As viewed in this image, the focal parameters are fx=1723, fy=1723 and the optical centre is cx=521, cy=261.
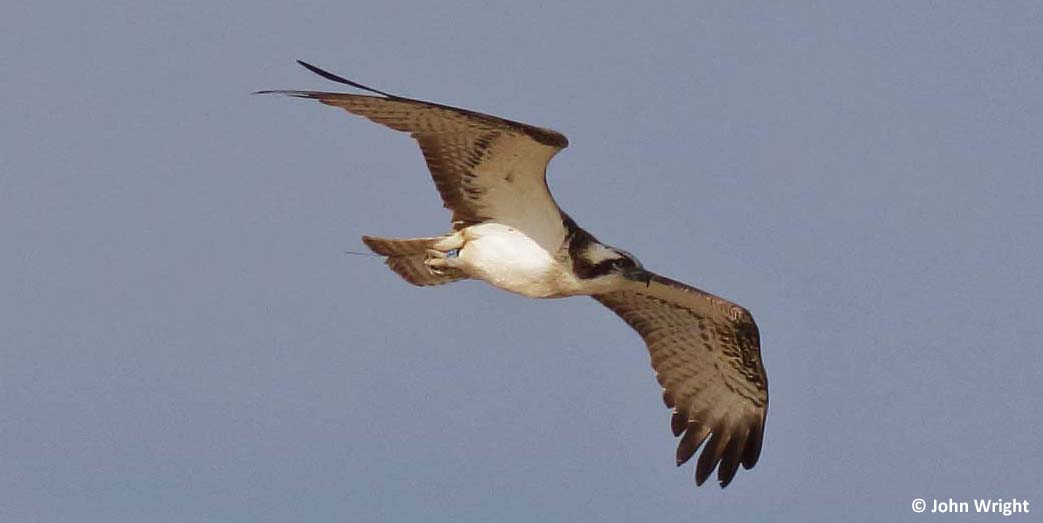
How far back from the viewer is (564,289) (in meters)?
12.7

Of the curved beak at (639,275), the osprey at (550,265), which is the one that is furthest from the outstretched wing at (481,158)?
the curved beak at (639,275)

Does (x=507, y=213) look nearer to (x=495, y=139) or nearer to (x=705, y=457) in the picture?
(x=495, y=139)

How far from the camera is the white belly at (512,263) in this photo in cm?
1261

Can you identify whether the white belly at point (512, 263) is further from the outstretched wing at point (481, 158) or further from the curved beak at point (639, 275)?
the curved beak at point (639, 275)

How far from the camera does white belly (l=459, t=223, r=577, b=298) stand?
12.6 metres

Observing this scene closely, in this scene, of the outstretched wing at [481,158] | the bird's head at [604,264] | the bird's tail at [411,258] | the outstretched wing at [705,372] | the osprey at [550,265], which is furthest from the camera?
the outstretched wing at [705,372]

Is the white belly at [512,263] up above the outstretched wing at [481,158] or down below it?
below

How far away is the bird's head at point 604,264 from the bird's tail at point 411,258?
1.01 meters

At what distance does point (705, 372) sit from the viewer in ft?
47.2

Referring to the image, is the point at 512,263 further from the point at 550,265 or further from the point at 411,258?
the point at 411,258

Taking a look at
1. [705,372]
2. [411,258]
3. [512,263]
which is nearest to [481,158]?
[512,263]

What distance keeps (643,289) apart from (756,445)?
1.64 meters

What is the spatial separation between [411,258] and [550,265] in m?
1.27

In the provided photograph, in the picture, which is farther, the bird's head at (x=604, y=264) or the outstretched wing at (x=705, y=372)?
the outstretched wing at (x=705, y=372)
